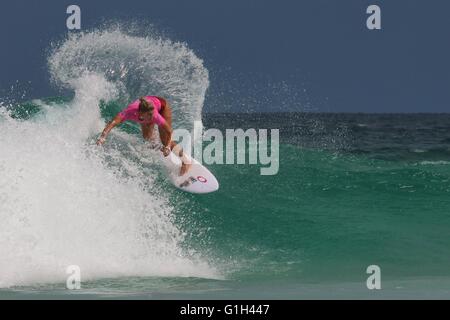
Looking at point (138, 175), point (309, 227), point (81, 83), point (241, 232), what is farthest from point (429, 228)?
point (81, 83)

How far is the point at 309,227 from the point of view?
11.6 m

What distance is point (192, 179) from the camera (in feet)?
36.5

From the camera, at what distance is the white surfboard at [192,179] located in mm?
11102

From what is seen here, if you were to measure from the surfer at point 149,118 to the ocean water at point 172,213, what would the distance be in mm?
883

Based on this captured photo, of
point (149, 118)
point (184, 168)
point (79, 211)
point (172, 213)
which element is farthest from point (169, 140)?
point (172, 213)

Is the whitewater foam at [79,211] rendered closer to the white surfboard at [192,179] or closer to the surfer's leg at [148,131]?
the white surfboard at [192,179]

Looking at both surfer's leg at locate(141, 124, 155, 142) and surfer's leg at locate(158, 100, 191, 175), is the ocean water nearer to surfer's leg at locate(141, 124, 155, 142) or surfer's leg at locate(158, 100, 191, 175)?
surfer's leg at locate(158, 100, 191, 175)

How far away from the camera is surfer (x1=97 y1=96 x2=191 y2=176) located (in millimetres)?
9500

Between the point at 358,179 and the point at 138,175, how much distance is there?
5704 mm

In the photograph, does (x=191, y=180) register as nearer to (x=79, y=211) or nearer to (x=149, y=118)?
(x=149, y=118)

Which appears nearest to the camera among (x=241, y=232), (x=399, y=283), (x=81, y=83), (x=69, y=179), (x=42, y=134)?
(x=399, y=283)

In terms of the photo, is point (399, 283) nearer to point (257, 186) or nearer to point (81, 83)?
point (257, 186)

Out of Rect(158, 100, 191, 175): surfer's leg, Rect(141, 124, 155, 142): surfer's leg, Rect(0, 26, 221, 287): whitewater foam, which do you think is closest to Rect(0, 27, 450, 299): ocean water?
Rect(0, 26, 221, 287): whitewater foam

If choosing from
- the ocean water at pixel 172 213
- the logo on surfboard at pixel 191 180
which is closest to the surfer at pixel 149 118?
the logo on surfboard at pixel 191 180
